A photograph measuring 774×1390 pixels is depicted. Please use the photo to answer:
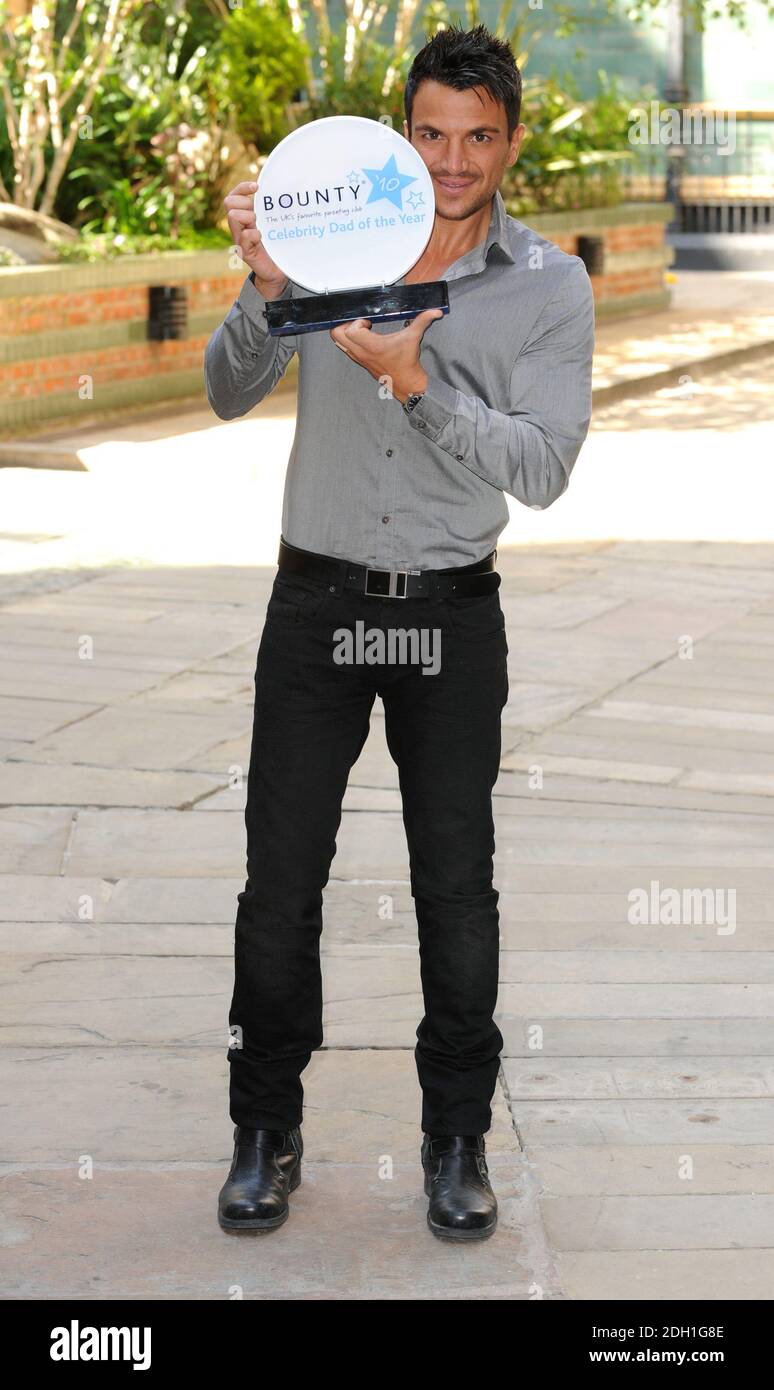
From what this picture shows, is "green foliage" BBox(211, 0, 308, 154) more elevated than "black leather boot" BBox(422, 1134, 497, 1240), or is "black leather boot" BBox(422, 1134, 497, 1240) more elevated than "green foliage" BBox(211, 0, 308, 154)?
"green foliage" BBox(211, 0, 308, 154)

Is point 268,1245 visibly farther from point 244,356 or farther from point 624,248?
point 624,248

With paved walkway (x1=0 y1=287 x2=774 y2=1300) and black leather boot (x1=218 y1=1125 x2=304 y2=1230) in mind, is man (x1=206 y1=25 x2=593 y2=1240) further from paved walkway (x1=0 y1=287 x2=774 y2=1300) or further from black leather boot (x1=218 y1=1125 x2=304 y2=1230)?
paved walkway (x1=0 y1=287 x2=774 y2=1300)

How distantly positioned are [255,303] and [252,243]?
116 millimetres

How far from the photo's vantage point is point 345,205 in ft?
10.8

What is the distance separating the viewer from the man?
3371mm

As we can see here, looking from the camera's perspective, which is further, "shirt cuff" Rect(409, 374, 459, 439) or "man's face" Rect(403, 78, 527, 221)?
"man's face" Rect(403, 78, 527, 221)

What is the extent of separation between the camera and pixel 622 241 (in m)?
22.0

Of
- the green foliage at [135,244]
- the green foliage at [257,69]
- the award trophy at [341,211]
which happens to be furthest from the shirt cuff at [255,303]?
the green foliage at [257,69]

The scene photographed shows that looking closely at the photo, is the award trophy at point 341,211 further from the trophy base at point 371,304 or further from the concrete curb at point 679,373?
the concrete curb at point 679,373

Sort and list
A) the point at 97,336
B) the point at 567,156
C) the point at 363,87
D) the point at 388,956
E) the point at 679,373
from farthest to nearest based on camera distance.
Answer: the point at 567,156 < the point at 363,87 < the point at 679,373 < the point at 97,336 < the point at 388,956

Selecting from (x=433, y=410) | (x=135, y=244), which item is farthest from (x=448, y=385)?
(x=135, y=244)

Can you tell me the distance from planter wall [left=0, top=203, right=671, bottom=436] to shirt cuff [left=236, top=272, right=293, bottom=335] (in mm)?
10325

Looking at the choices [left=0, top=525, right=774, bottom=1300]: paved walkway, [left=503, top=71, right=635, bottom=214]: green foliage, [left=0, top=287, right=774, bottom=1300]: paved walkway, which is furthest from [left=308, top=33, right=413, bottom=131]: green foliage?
[left=0, top=525, right=774, bottom=1300]: paved walkway

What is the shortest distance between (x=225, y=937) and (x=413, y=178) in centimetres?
241
